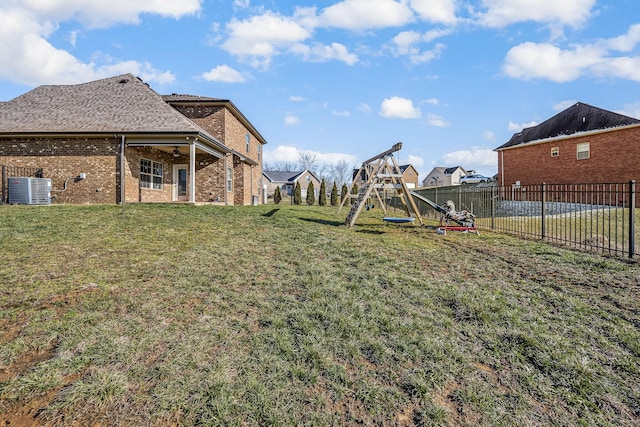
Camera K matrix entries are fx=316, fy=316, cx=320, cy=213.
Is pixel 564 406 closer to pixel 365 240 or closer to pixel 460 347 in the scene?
pixel 460 347

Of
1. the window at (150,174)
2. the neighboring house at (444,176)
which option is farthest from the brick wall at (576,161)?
the neighboring house at (444,176)

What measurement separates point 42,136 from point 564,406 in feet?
59.6

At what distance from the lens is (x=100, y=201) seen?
44.5ft

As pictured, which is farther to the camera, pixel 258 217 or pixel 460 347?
pixel 258 217

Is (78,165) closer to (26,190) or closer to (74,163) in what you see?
(74,163)

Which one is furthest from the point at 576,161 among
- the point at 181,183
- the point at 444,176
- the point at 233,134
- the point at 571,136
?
the point at 444,176

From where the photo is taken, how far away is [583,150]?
65.1 feet

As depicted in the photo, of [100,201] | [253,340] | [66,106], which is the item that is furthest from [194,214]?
[66,106]

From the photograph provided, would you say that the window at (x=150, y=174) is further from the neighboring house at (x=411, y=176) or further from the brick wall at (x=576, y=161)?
the neighboring house at (x=411, y=176)

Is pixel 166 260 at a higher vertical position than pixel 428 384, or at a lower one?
higher

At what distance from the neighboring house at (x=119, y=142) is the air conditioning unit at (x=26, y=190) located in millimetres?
868

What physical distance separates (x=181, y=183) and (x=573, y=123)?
82.6 ft

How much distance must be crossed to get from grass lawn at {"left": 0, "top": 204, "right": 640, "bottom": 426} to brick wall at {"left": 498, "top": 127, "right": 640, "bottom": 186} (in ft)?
57.0

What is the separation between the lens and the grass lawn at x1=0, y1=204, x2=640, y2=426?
2.25 meters
